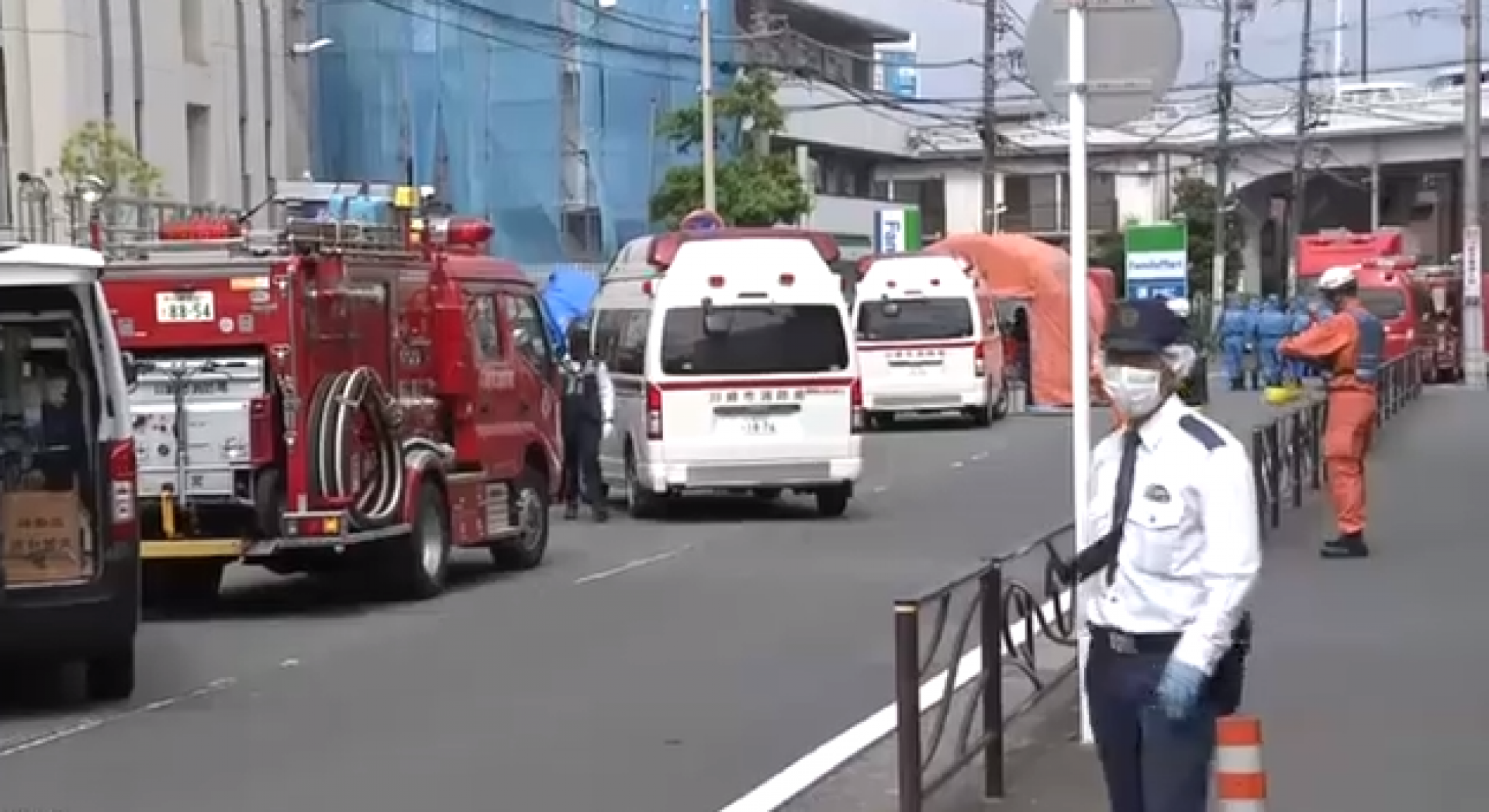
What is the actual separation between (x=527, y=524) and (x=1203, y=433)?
12.0m

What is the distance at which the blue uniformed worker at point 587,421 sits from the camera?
21.6 m

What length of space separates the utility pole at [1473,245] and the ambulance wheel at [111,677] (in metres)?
39.1

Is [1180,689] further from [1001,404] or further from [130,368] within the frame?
[1001,404]

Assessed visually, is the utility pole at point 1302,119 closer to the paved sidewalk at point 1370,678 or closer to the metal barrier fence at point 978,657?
the paved sidewalk at point 1370,678

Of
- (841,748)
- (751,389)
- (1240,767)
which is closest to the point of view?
(1240,767)

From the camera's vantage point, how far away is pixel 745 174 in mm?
46656

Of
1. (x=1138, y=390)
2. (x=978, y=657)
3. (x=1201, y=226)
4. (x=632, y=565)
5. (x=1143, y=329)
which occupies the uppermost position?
(x=1201, y=226)

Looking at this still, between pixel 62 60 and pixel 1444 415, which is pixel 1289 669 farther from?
pixel 62 60

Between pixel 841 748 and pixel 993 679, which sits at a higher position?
pixel 993 679

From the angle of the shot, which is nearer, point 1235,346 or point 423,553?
point 423,553

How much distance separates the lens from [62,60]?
35.2m

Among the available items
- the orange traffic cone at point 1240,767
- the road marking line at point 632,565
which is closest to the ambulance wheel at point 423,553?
the road marking line at point 632,565

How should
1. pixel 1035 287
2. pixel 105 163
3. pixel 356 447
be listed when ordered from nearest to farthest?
pixel 356 447 → pixel 105 163 → pixel 1035 287

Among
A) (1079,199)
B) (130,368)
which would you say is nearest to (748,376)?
(130,368)
